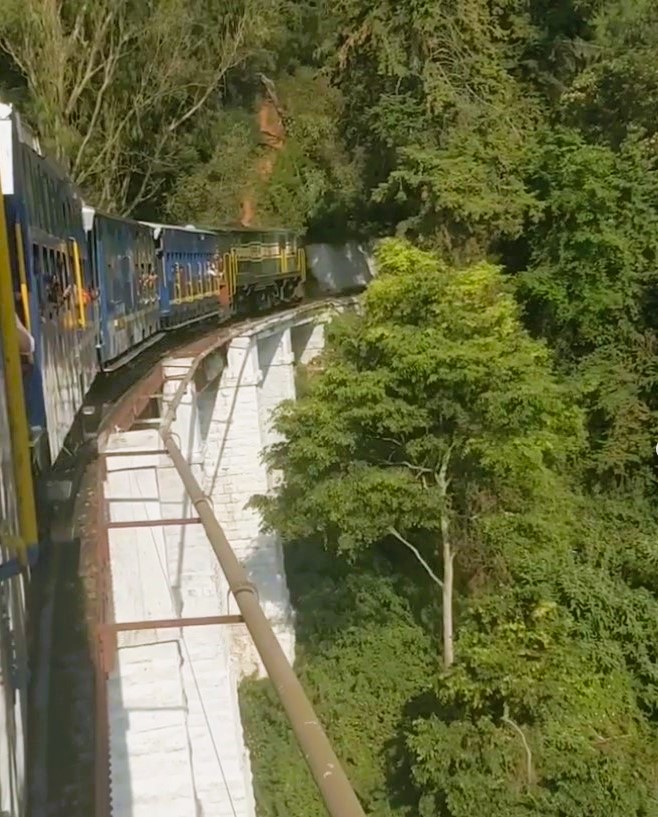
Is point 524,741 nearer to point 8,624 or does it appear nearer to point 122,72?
point 8,624

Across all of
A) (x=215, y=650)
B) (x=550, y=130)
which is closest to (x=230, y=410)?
(x=550, y=130)

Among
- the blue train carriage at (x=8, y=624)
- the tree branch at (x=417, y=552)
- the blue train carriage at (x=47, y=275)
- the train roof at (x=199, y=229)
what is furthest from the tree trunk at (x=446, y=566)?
the blue train carriage at (x=8, y=624)

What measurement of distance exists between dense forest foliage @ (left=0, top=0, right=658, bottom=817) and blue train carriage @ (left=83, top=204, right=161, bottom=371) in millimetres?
2851

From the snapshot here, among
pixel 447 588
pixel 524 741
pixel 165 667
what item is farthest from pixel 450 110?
pixel 165 667

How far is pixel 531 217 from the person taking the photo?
2008cm

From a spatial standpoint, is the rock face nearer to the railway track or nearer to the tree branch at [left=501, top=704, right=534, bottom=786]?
the tree branch at [left=501, top=704, right=534, bottom=786]

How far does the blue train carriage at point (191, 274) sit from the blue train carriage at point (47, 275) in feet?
24.6

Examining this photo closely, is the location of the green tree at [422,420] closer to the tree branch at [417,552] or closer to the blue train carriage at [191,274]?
the tree branch at [417,552]

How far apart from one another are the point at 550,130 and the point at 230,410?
8664 millimetres

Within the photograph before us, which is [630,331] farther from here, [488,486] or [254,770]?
[254,770]

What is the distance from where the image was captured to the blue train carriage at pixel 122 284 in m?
10.1

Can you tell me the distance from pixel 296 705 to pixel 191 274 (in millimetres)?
16459

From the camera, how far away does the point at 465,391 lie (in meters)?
14.4

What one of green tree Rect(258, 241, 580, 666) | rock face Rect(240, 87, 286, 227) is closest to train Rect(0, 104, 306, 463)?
green tree Rect(258, 241, 580, 666)
